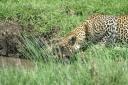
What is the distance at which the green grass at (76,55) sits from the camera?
766 centimetres

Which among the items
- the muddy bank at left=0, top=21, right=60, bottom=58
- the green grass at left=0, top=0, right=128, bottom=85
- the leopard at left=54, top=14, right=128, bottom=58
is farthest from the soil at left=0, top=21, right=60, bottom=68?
the leopard at left=54, top=14, right=128, bottom=58

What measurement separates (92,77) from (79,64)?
637mm

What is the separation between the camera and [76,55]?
1058cm

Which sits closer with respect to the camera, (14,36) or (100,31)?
(100,31)

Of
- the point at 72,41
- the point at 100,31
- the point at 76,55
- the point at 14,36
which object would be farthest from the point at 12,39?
the point at 76,55

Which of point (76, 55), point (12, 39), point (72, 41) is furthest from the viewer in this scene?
point (12, 39)

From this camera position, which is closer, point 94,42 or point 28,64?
point 28,64

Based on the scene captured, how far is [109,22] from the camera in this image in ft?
40.2

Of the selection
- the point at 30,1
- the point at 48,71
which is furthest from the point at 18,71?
the point at 30,1

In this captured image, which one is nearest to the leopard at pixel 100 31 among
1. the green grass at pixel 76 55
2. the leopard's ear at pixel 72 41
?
the leopard's ear at pixel 72 41

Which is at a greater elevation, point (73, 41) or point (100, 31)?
point (100, 31)

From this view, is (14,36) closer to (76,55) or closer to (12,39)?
(12,39)

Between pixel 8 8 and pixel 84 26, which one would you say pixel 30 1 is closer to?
pixel 8 8

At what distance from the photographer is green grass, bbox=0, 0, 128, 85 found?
7.66 meters
